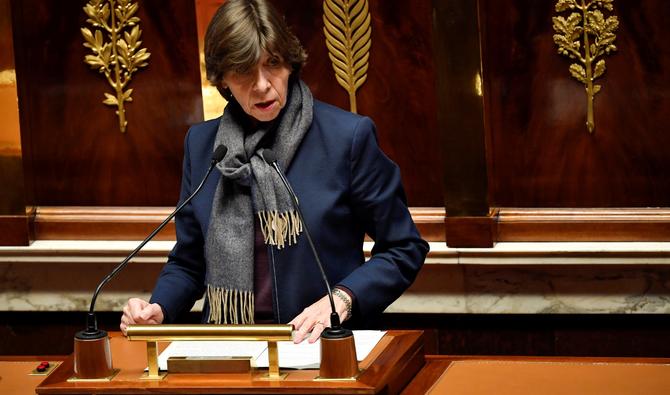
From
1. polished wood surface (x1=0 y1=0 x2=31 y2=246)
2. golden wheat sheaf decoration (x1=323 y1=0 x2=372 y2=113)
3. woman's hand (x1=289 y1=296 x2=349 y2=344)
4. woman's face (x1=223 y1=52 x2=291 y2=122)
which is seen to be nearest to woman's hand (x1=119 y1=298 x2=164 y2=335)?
woman's hand (x1=289 y1=296 x2=349 y2=344)

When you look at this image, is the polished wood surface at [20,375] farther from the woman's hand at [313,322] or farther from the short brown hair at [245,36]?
the short brown hair at [245,36]

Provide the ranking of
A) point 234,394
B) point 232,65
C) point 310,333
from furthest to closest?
point 232,65 < point 310,333 < point 234,394

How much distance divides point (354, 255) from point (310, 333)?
15.0 inches

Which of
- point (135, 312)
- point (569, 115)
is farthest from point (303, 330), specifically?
point (569, 115)

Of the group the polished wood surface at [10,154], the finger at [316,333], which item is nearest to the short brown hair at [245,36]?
the finger at [316,333]

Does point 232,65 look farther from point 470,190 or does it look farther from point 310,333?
point 470,190

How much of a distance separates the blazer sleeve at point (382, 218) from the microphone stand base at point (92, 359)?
1.83 ft

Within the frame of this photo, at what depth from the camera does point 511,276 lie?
4023 mm

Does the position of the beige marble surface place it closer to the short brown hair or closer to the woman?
the woman

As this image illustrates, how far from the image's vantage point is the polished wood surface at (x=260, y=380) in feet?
7.19

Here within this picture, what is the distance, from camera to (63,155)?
4461mm

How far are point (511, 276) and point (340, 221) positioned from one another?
146cm

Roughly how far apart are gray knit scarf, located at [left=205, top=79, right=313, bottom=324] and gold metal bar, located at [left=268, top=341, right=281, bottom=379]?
0.40 meters

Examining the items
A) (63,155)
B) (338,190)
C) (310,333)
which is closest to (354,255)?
(338,190)
